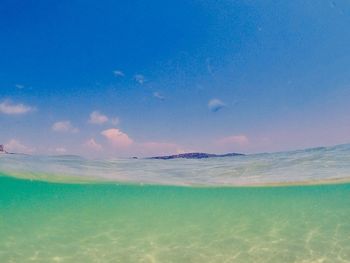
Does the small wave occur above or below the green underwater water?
above

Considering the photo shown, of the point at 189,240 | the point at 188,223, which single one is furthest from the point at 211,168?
the point at 189,240

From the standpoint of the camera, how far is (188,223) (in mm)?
15055

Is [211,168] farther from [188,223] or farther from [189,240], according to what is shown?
[189,240]

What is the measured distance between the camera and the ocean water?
9.89 metres

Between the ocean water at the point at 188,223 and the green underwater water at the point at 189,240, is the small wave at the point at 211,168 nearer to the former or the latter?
the ocean water at the point at 188,223

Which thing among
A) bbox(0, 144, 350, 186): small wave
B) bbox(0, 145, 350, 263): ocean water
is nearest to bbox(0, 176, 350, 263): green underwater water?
bbox(0, 145, 350, 263): ocean water

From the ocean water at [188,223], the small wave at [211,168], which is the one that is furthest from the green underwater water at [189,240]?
the small wave at [211,168]

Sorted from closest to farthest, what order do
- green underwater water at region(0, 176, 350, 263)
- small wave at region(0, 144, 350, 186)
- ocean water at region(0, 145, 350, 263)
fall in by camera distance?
green underwater water at region(0, 176, 350, 263)
ocean water at region(0, 145, 350, 263)
small wave at region(0, 144, 350, 186)

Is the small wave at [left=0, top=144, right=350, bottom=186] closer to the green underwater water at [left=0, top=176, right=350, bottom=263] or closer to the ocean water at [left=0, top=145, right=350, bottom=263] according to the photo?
the ocean water at [left=0, top=145, right=350, bottom=263]

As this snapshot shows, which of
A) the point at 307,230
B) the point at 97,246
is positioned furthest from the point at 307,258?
the point at 97,246

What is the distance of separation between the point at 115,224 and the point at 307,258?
9027 millimetres

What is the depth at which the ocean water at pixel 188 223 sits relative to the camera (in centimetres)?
989

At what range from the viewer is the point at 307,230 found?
12141 mm

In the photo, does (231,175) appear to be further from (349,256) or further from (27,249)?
(27,249)
